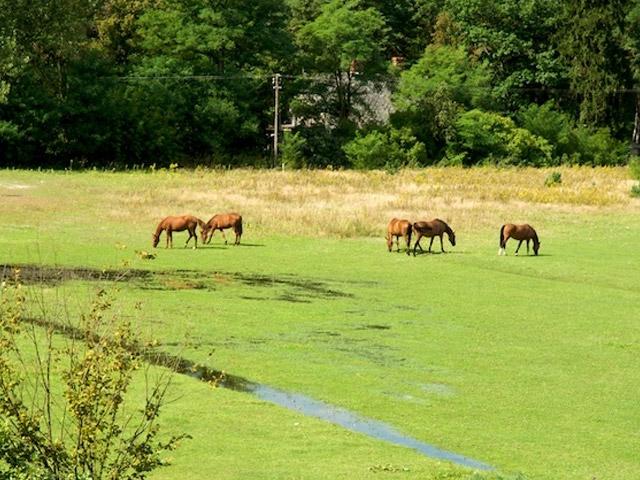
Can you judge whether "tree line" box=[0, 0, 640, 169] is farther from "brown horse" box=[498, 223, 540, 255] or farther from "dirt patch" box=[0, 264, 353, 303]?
"dirt patch" box=[0, 264, 353, 303]

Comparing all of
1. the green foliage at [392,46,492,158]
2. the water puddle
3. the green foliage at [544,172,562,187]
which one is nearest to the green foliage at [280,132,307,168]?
the green foliage at [392,46,492,158]

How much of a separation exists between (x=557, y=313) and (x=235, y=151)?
5811cm

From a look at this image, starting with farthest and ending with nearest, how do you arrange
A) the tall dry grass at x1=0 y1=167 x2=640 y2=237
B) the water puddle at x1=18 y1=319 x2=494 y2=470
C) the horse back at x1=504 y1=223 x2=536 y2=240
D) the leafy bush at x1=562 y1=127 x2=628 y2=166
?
1. the leafy bush at x1=562 y1=127 x2=628 y2=166
2. the tall dry grass at x1=0 y1=167 x2=640 y2=237
3. the horse back at x1=504 y1=223 x2=536 y2=240
4. the water puddle at x1=18 y1=319 x2=494 y2=470

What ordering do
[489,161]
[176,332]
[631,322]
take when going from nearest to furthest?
[176,332] < [631,322] < [489,161]

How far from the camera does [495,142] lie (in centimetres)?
8600

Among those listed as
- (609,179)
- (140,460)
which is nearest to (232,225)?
(140,460)

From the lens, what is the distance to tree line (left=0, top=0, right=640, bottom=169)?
7606cm

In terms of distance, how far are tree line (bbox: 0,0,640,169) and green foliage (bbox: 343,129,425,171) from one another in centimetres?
11

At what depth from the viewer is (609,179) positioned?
69750mm

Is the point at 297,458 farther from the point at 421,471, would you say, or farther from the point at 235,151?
the point at 235,151

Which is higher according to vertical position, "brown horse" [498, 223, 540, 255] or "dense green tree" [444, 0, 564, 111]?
"dense green tree" [444, 0, 564, 111]

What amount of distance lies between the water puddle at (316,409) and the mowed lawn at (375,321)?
0.83ft

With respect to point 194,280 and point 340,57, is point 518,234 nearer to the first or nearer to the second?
point 194,280

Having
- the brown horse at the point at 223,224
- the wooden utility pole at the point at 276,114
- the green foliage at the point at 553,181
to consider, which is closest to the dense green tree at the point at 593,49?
the wooden utility pole at the point at 276,114
